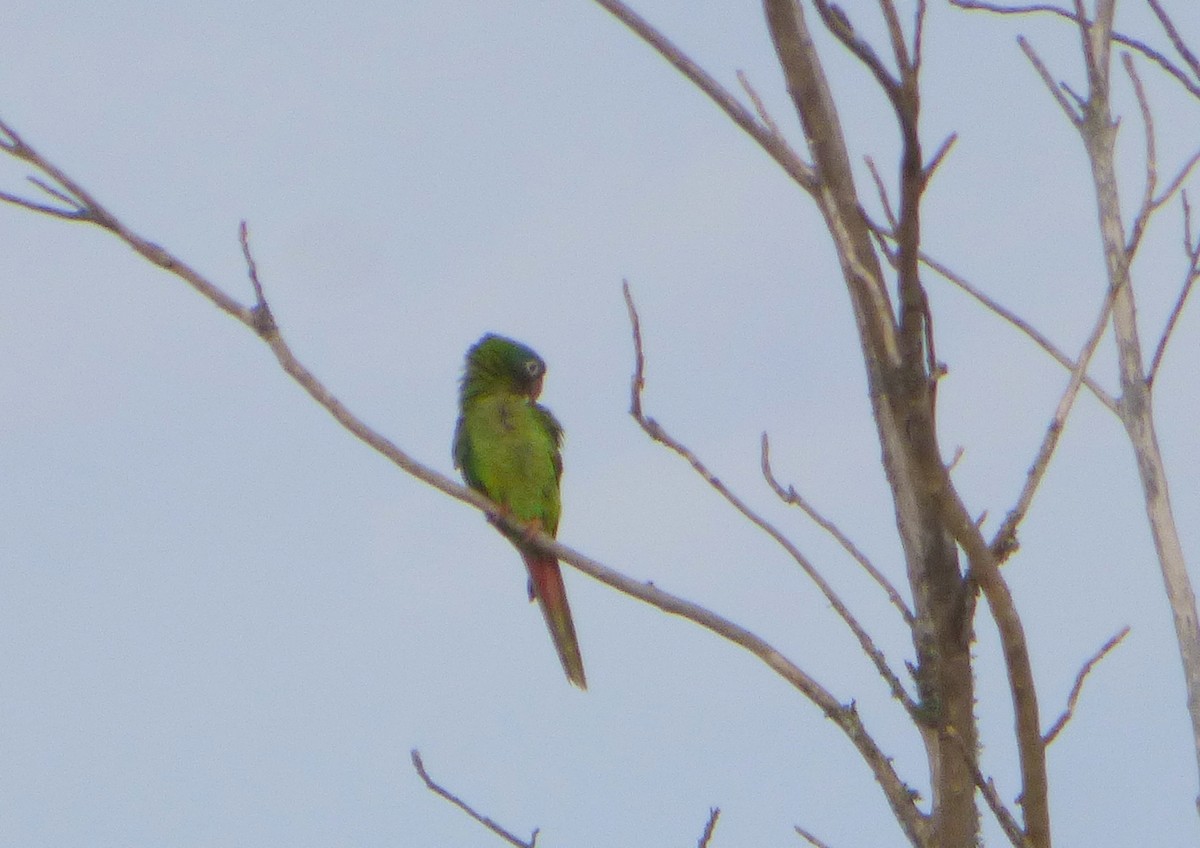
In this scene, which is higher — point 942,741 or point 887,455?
point 887,455

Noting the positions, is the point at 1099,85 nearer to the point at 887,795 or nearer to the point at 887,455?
the point at 887,455

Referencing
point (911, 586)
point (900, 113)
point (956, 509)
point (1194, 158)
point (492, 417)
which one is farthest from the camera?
point (492, 417)

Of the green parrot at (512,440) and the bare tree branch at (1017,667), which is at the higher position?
the green parrot at (512,440)

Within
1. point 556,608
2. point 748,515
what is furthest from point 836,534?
point 556,608

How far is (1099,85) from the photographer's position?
4.09m

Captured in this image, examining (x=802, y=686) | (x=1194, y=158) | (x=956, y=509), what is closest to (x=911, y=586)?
(x=802, y=686)

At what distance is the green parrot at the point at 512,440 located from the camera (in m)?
6.77

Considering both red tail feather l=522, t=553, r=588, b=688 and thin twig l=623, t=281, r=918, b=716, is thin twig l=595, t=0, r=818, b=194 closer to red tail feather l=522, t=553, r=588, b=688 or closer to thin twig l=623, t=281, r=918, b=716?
thin twig l=623, t=281, r=918, b=716

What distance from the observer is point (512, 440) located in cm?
690

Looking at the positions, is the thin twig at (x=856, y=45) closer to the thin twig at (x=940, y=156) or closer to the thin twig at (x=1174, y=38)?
the thin twig at (x=940, y=156)

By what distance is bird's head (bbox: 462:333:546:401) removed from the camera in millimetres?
7320

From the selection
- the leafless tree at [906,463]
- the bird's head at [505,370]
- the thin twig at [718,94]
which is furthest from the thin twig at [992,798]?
the bird's head at [505,370]

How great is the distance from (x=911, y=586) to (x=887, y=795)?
40 centimetres

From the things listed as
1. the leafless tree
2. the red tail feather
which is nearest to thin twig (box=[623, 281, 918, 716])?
the leafless tree
